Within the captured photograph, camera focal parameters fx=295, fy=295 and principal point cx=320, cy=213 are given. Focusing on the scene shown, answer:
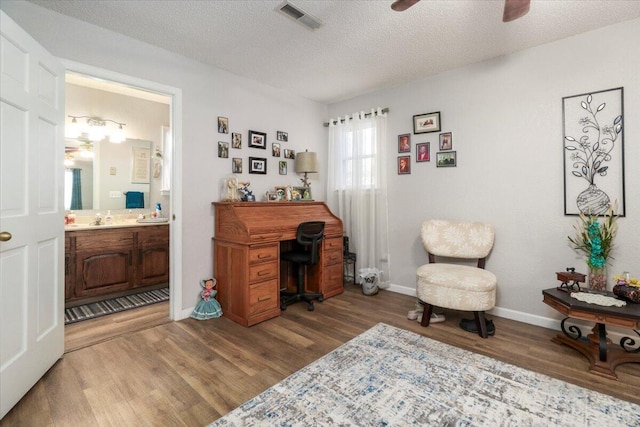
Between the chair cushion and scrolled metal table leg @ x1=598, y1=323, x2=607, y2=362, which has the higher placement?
the chair cushion

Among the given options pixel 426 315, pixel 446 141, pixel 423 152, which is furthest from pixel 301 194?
pixel 426 315

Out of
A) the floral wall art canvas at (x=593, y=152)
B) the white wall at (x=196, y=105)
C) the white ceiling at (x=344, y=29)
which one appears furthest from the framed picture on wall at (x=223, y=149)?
the floral wall art canvas at (x=593, y=152)

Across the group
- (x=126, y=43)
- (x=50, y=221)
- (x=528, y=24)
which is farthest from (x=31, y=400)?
(x=528, y=24)

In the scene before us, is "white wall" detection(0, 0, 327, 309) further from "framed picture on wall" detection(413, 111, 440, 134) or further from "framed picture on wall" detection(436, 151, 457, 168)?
"framed picture on wall" detection(436, 151, 457, 168)

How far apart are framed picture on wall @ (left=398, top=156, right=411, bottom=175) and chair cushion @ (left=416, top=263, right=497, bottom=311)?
4.43 ft

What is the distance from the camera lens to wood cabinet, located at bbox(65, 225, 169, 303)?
3.22 meters

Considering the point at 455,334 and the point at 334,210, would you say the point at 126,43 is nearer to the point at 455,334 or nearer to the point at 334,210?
the point at 334,210

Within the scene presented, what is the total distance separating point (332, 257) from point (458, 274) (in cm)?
147

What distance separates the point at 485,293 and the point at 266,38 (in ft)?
9.41

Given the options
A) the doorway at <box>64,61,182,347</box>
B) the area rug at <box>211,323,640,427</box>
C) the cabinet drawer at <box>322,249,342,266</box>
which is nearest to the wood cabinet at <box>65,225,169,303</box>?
the doorway at <box>64,61,182,347</box>

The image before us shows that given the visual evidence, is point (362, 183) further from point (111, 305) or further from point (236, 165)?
point (111, 305)

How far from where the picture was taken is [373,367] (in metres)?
2.03

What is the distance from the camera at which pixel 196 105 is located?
9.84 feet

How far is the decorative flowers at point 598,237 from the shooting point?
234cm
